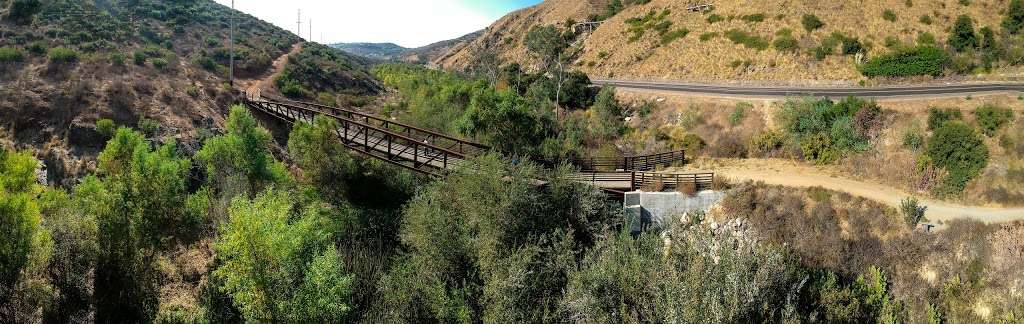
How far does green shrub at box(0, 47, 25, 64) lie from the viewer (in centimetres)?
4022

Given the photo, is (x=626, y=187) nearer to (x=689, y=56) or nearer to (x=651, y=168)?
(x=651, y=168)

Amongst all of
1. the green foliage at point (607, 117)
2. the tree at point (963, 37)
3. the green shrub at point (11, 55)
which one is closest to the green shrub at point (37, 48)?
the green shrub at point (11, 55)

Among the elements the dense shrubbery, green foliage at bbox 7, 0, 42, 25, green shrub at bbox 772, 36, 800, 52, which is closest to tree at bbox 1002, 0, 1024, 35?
green shrub at bbox 772, 36, 800, 52

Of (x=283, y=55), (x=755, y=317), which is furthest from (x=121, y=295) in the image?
(x=283, y=55)

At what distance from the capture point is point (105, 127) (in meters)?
35.6

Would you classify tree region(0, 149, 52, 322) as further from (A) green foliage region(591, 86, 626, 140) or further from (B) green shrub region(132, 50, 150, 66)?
(A) green foliage region(591, 86, 626, 140)

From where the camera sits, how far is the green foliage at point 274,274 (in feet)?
52.4

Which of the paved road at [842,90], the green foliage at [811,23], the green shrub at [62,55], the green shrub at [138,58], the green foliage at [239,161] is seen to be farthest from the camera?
the green foliage at [811,23]

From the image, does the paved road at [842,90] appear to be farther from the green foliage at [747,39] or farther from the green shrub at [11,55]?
the green shrub at [11,55]

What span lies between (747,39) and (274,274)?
181ft

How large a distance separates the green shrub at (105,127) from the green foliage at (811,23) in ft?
205

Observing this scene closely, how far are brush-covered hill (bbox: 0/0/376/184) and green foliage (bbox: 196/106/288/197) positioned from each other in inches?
489

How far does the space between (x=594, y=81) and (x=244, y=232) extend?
5387cm

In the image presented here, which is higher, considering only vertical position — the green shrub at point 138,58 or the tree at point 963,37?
the tree at point 963,37
